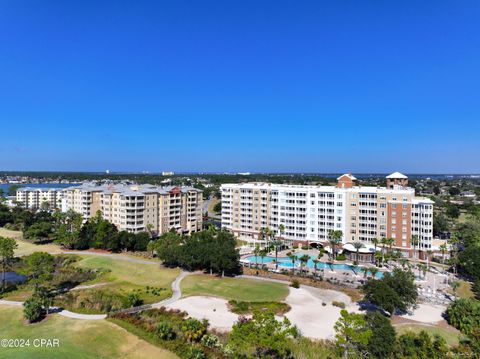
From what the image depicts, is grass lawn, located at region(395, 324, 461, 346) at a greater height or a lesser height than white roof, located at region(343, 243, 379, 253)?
lesser

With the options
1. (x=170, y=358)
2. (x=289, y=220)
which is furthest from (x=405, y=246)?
(x=170, y=358)

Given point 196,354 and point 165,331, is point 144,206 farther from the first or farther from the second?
point 196,354

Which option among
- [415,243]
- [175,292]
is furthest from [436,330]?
[175,292]

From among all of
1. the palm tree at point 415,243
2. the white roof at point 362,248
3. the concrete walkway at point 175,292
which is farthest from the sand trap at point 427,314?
the concrete walkway at point 175,292

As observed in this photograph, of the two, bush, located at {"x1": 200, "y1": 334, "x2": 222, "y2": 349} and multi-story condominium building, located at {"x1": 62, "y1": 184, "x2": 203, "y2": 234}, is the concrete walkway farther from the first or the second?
multi-story condominium building, located at {"x1": 62, "y1": 184, "x2": 203, "y2": 234}

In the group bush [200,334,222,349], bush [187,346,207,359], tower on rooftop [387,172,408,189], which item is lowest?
bush [200,334,222,349]

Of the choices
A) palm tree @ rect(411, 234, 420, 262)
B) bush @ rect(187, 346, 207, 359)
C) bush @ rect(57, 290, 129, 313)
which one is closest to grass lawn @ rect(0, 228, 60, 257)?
bush @ rect(57, 290, 129, 313)

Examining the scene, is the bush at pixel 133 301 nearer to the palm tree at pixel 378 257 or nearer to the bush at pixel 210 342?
the bush at pixel 210 342
